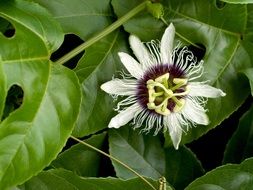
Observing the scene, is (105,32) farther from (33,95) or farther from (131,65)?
(33,95)

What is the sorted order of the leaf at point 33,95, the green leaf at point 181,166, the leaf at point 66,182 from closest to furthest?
the leaf at point 33,95
the leaf at point 66,182
the green leaf at point 181,166

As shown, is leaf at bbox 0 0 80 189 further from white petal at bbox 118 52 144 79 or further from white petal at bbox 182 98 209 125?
white petal at bbox 182 98 209 125

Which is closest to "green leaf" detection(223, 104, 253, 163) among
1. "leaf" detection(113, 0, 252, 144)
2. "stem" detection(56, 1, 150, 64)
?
"leaf" detection(113, 0, 252, 144)

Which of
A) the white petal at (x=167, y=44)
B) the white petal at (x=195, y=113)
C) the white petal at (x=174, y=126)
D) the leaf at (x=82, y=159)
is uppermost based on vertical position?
the white petal at (x=167, y=44)

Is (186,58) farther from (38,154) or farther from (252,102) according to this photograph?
(38,154)

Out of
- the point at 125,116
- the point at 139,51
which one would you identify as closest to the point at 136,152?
the point at 125,116

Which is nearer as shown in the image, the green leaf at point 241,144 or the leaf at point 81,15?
the leaf at point 81,15

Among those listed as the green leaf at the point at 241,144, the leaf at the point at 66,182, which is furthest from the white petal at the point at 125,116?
the green leaf at the point at 241,144

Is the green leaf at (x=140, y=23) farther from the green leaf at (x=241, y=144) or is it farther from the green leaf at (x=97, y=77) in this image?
the green leaf at (x=241, y=144)
